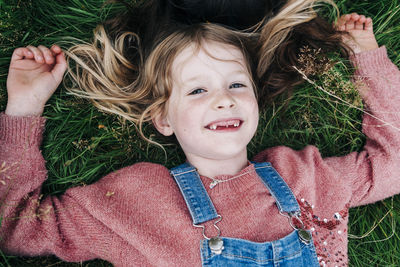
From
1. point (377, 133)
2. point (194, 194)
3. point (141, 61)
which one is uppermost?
point (141, 61)

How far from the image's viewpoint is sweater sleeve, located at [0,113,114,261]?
199 centimetres

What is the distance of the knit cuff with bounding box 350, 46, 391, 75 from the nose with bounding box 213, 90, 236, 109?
3.44ft

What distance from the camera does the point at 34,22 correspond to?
8.09 ft

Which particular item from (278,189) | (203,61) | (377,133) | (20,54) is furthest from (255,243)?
(20,54)

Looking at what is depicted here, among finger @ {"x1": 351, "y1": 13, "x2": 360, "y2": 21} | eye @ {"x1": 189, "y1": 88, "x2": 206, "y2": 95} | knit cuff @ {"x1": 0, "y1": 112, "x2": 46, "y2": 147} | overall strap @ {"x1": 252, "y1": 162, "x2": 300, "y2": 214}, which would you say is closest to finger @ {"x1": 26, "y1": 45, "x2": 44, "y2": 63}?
knit cuff @ {"x1": 0, "y1": 112, "x2": 46, "y2": 147}

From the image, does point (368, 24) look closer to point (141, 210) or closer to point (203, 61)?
point (203, 61)

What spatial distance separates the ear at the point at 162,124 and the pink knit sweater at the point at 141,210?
221 millimetres

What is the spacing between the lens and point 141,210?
6.86 feet

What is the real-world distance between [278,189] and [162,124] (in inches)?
30.9

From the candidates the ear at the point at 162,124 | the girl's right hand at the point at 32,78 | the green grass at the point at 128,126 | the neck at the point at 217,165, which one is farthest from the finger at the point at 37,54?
the neck at the point at 217,165

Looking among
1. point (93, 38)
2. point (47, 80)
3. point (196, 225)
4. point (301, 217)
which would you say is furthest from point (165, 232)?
point (93, 38)

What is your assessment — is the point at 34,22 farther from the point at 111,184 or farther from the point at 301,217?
the point at 301,217

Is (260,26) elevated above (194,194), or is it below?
above

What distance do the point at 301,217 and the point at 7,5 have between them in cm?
218
